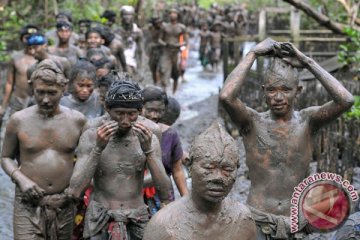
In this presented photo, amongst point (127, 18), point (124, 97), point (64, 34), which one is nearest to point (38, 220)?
point (124, 97)

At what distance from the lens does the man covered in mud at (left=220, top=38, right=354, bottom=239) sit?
4.89m

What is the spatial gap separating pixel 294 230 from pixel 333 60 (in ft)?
30.2

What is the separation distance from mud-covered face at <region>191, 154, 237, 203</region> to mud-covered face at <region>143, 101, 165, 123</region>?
9.19 feet

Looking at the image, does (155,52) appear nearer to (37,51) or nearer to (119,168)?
(37,51)

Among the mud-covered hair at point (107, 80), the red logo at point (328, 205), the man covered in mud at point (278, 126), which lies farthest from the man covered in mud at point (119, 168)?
the red logo at point (328, 205)

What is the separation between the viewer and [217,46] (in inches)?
940

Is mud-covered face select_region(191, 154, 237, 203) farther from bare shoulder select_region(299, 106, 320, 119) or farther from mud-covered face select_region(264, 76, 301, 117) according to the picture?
bare shoulder select_region(299, 106, 320, 119)

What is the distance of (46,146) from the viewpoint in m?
5.75

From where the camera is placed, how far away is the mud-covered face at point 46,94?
548 centimetres

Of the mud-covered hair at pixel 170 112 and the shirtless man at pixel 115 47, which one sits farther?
the shirtless man at pixel 115 47

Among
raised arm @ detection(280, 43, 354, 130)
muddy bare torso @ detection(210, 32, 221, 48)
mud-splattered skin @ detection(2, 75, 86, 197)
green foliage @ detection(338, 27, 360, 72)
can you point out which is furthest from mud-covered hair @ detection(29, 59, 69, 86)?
muddy bare torso @ detection(210, 32, 221, 48)

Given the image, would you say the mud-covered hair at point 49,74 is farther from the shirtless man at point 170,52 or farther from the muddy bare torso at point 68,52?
the shirtless man at point 170,52

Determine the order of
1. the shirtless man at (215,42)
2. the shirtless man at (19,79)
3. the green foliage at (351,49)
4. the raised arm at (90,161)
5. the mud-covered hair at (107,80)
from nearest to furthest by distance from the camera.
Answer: the raised arm at (90,161) → the mud-covered hair at (107,80) → the shirtless man at (19,79) → the green foliage at (351,49) → the shirtless man at (215,42)

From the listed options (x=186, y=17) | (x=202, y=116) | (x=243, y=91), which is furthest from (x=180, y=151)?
(x=186, y=17)
